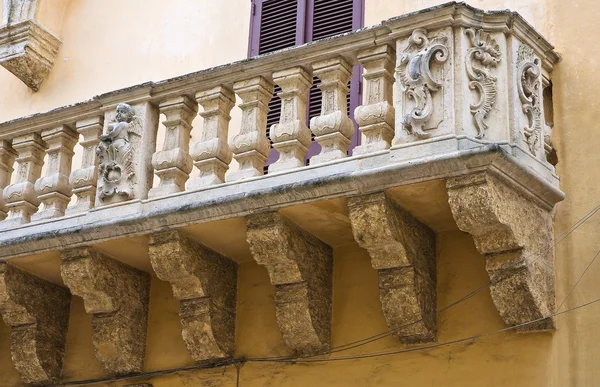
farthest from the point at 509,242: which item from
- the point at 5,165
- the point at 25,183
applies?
the point at 5,165

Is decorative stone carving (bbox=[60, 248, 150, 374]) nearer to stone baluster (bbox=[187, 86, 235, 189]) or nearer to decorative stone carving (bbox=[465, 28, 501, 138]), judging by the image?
stone baluster (bbox=[187, 86, 235, 189])

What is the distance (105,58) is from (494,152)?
444 cm

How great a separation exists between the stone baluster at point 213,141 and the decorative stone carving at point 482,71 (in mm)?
1564

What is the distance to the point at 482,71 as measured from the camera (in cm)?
607

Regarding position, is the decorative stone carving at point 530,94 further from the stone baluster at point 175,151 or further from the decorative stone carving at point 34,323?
the decorative stone carving at point 34,323

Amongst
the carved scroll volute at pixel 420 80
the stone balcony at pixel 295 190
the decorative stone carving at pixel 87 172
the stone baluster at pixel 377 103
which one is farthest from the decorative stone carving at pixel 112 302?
the carved scroll volute at pixel 420 80

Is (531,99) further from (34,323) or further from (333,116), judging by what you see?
(34,323)

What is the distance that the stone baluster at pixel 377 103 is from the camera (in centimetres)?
617

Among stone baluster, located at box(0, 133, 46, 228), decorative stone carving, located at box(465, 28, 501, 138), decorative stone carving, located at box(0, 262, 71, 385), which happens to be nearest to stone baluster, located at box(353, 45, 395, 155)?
decorative stone carving, located at box(465, 28, 501, 138)

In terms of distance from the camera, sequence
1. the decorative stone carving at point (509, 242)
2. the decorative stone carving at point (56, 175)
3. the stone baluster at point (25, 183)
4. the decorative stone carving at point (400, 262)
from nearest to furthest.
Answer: the decorative stone carving at point (509, 242) < the decorative stone carving at point (400, 262) < the decorative stone carving at point (56, 175) < the stone baluster at point (25, 183)

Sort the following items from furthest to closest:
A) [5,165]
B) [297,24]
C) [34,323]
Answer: [297,24], [5,165], [34,323]

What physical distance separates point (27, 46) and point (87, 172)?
2.48 m

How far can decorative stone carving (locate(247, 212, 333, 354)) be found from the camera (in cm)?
652

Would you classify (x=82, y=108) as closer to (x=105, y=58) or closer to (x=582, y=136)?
(x=105, y=58)
